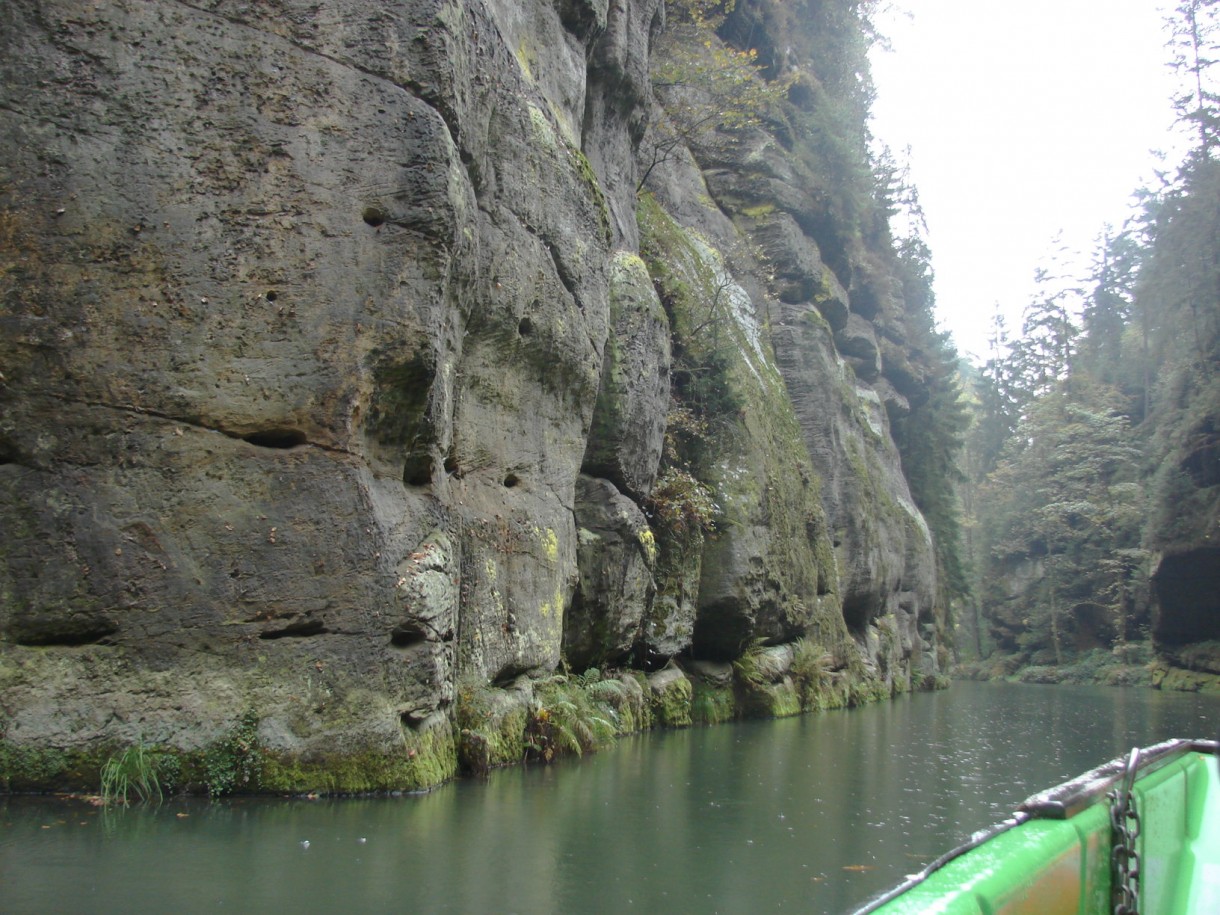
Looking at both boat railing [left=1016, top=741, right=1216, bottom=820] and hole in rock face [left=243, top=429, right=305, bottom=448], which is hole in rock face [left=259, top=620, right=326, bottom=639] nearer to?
hole in rock face [left=243, top=429, right=305, bottom=448]

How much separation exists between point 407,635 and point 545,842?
2.52m

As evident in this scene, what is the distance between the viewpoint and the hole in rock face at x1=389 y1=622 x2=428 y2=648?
7.95m

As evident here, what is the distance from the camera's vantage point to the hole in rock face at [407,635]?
26.1 ft

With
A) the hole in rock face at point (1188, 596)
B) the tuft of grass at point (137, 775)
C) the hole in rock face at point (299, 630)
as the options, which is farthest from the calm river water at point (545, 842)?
the hole in rock face at point (1188, 596)

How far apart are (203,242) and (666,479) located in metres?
9.76

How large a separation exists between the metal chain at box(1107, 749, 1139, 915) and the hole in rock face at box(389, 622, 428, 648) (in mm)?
6149

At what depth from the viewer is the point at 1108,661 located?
4203 cm

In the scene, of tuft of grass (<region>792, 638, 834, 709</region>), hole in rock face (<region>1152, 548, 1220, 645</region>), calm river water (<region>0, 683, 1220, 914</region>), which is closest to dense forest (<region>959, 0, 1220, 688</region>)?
hole in rock face (<region>1152, 548, 1220, 645</region>)

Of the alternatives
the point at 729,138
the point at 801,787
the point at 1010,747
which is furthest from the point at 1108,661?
the point at 801,787

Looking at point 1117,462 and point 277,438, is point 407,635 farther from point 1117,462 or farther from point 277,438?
point 1117,462

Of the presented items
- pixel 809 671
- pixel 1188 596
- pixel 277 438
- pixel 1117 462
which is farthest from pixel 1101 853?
pixel 1117 462

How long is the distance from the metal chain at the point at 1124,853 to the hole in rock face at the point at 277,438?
265 inches

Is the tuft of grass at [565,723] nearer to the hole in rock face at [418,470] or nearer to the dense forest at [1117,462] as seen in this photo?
the hole in rock face at [418,470]

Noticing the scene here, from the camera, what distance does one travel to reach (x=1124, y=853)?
251cm
